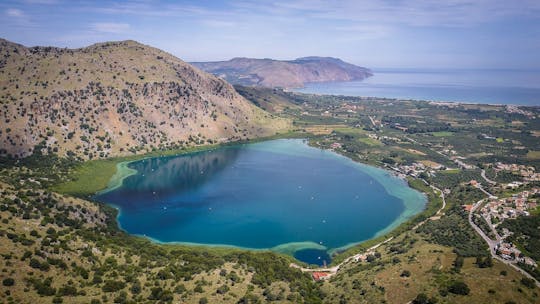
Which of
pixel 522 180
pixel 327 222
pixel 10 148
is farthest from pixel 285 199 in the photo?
pixel 10 148

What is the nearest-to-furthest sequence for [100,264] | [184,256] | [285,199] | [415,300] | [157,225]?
[415,300], [100,264], [184,256], [157,225], [285,199]

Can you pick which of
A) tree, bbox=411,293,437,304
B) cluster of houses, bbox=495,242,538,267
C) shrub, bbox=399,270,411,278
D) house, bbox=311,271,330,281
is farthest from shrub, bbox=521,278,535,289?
house, bbox=311,271,330,281

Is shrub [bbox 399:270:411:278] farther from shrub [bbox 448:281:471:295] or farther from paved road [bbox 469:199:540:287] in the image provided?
paved road [bbox 469:199:540:287]

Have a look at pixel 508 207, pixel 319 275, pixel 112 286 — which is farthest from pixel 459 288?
pixel 508 207

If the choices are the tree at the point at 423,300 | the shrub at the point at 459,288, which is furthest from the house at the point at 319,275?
the shrub at the point at 459,288

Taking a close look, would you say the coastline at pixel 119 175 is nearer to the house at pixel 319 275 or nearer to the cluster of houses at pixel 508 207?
the house at pixel 319 275

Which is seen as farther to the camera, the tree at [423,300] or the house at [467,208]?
the house at [467,208]

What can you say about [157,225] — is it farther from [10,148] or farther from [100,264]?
[10,148]
